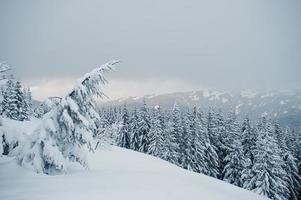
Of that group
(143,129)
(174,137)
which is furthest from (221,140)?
(143,129)

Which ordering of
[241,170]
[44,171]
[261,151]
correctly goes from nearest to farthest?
[44,171], [261,151], [241,170]

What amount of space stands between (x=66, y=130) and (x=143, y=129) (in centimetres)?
4560

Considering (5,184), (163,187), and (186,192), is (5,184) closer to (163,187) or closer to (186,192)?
(163,187)

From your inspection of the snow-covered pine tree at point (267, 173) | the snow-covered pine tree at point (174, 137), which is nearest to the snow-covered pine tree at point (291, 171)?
the snow-covered pine tree at point (267, 173)

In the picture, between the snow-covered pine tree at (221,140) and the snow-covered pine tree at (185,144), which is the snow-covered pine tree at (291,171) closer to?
the snow-covered pine tree at (221,140)

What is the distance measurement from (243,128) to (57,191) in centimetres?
4621

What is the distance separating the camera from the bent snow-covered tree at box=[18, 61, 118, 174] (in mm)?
12422

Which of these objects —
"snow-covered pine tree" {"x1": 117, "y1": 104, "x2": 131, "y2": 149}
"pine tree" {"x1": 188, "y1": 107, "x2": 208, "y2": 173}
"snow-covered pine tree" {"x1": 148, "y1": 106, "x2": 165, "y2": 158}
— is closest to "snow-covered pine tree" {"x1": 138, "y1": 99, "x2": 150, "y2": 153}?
"snow-covered pine tree" {"x1": 148, "y1": 106, "x2": 165, "y2": 158}

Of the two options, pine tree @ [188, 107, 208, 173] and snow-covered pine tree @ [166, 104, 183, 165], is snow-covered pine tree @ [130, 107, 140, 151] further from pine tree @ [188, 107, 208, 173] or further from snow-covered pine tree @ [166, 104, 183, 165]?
pine tree @ [188, 107, 208, 173]

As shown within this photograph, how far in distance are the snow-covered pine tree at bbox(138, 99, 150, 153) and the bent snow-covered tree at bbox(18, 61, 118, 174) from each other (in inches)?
1742

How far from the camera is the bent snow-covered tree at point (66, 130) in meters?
12.4

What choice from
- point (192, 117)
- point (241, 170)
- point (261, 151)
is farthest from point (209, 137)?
point (261, 151)

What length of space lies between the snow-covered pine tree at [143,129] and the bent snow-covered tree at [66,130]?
44.2m

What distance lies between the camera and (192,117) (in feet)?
177
